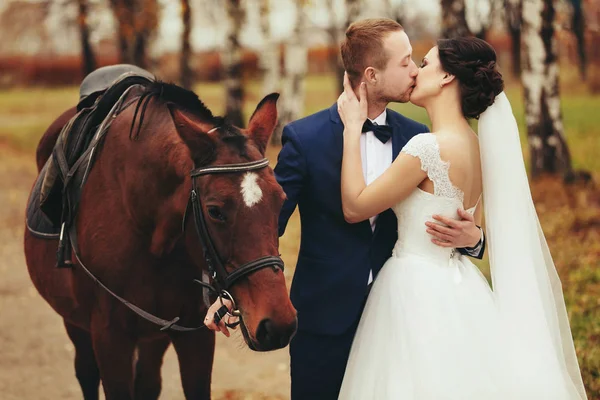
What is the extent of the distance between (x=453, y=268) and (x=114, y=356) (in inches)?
64.3

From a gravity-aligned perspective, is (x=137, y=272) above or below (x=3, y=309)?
above

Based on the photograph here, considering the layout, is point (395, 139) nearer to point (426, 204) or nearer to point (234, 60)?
point (426, 204)

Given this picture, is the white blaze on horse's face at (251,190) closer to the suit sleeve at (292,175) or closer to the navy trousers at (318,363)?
the suit sleeve at (292,175)

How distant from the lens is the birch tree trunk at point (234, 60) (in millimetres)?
16641

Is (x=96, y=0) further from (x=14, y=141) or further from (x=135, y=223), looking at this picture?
(x=135, y=223)

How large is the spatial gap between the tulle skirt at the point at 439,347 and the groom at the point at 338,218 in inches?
4.1

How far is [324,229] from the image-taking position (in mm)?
3369

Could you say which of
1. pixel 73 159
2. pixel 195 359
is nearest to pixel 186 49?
pixel 73 159

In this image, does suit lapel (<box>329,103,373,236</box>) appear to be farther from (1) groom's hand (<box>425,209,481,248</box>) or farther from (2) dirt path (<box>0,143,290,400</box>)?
(2) dirt path (<box>0,143,290,400</box>)

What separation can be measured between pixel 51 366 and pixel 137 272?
331 cm

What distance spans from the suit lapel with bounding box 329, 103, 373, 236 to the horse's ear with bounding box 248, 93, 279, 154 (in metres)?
0.27

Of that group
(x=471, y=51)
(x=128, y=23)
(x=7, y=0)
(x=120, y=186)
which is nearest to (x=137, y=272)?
(x=120, y=186)

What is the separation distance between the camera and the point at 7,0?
2464 cm

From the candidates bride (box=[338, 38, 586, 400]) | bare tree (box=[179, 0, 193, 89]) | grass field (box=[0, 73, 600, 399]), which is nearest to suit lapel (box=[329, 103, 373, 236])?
bride (box=[338, 38, 586, 400])
